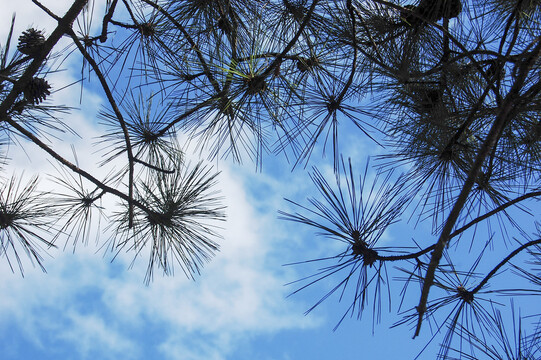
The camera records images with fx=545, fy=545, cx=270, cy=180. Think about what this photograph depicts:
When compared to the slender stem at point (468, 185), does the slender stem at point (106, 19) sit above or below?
above

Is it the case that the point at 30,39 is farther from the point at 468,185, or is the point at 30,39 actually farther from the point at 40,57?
the point at 468,185

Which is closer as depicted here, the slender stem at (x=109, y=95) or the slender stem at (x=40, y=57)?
the slender stem at (x=40, y=57)

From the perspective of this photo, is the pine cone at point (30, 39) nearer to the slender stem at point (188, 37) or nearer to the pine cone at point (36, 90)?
the pine cone at point (36, 90)

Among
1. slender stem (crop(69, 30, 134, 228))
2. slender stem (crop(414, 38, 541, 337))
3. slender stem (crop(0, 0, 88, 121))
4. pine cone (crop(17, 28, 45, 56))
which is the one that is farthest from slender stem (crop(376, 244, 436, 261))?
pine cone (crop(17, 28, 45, 56))

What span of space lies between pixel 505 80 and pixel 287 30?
73 cm

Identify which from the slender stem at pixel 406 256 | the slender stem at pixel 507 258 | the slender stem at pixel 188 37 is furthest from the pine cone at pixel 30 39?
the slender stem at pixel 507 258

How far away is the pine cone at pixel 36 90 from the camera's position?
1.53 meters

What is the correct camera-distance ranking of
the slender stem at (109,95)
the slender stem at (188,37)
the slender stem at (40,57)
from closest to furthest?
the slender stem at (40,57) → the slender stem at (109,95) → the slender stem at (188,37)

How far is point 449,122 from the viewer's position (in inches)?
58.9

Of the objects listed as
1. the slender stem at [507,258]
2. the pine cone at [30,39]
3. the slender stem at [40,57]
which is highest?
the pine cone at [30,39]

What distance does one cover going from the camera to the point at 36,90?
154 cm

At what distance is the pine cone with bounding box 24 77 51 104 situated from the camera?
1532mm

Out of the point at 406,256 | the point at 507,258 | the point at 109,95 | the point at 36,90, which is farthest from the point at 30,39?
the point at 507,258

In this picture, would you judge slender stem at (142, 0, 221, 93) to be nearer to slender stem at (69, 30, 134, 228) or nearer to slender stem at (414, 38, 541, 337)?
slender stem at (69, 30, 134, 228)
